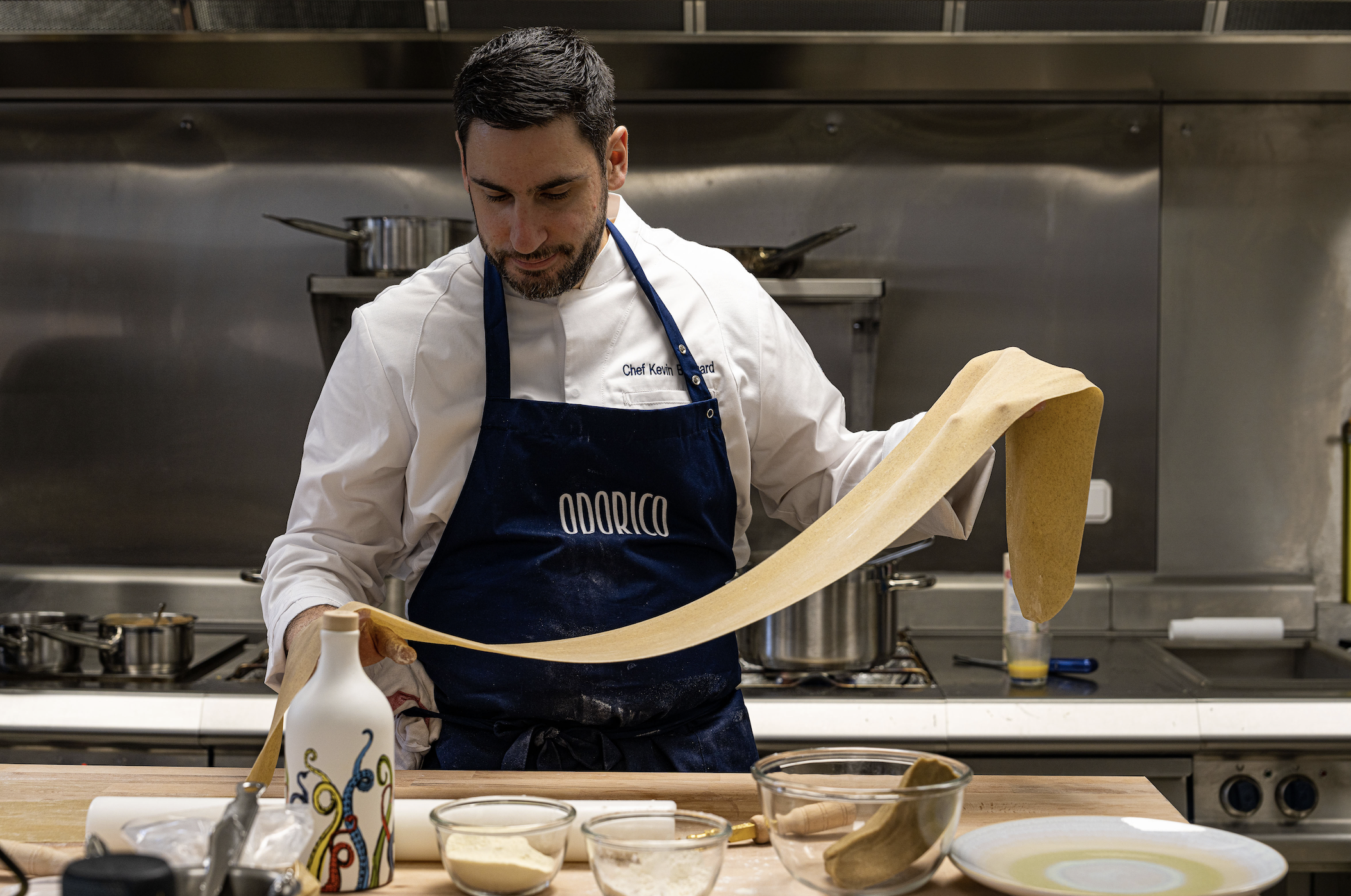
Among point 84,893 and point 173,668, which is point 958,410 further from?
point 173,668

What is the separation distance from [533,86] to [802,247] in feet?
3.50

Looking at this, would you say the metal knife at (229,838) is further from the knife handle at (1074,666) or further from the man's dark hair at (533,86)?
the knife handle at (1074,666)

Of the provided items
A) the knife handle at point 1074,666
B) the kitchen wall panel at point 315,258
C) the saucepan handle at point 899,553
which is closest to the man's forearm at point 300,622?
the saucepan handle at point 899,553

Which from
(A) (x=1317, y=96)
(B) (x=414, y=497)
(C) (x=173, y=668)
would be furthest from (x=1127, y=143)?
(C) (x=173, y=668)

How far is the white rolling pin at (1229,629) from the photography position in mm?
2445

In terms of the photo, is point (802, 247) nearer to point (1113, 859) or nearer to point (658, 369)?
point (658, 369)

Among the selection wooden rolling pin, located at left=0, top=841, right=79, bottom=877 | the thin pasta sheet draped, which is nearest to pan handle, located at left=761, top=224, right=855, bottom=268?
the thin pasta sheet draped

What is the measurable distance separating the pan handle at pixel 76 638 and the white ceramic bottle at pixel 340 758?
1480 mm

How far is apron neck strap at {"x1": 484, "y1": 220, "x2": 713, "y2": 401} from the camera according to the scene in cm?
140

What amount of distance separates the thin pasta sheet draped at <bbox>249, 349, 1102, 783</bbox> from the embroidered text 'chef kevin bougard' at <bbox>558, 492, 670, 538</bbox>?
27 centimetres

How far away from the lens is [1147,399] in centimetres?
265

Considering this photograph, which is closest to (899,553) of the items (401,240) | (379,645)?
(379,645)

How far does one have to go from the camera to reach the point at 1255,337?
264 cm

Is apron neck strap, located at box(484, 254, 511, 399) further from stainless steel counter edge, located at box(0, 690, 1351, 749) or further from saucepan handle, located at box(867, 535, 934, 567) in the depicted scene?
stainless steel counter edge, located at box(0, 690, 1351, 749)
